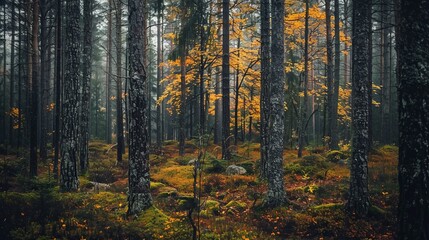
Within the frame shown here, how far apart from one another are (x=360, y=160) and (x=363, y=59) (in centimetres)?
292

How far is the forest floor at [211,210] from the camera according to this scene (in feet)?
20.2

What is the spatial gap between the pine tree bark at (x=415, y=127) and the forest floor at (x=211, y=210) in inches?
118

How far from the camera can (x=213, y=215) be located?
863 centimetres

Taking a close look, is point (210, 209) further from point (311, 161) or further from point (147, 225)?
point (311, 161)

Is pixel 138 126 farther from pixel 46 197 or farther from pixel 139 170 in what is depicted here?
pixel 46 197

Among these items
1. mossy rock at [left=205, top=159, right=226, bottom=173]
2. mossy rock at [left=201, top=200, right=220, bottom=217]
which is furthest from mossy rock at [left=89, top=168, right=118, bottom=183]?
mossy rock at [left=201, top=200, right=220, bottom=217]

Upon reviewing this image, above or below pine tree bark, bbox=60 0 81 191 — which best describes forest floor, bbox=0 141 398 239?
below

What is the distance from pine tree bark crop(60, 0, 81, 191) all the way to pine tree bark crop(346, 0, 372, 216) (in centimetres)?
944

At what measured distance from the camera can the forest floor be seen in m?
6.16

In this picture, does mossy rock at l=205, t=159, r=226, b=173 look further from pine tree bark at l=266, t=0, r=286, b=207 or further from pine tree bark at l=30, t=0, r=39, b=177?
pine tree bark at l=30, t=0, r=39, b=177

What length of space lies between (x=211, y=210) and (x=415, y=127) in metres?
6.17

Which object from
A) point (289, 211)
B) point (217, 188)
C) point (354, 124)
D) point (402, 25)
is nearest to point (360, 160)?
point (354, 124)

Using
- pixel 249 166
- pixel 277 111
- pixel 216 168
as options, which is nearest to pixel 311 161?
pixel 249 166

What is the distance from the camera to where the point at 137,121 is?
25.3ft
